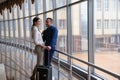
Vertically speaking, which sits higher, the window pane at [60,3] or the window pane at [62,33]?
the window pane at [60,3]

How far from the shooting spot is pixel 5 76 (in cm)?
682

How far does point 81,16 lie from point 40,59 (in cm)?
135

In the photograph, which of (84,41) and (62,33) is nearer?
(84,41)

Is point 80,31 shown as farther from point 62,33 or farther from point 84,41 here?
point 62,33

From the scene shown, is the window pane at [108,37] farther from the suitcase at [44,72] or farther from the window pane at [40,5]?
the window pane at [40,5]

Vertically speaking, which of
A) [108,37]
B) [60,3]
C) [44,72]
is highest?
[60,3]

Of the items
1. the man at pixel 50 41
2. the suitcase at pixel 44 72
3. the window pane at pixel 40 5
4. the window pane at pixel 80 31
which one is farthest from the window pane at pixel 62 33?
the suitcase at pixel 44 72

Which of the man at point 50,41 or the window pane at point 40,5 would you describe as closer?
the man at point 50,41

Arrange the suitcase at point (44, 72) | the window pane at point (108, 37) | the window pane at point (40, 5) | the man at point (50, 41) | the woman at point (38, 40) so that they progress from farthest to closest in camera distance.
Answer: the window pane at point (40, 5)
the man at point (50, 41)
the woman at point (38, 40)
the suitcase at point (44, 72)
the window pane at point (108, 37)

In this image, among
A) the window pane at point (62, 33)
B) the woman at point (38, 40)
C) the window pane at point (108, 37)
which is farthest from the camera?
the window pane at point (62, 33)

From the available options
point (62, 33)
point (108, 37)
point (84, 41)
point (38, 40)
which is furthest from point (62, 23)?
point (108, 37)

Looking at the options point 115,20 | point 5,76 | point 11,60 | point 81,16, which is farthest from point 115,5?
point 11,60

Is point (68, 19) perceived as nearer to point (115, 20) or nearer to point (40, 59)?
point (40, 59)

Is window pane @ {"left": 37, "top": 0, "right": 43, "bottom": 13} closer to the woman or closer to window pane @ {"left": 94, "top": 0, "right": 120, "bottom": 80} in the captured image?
the woman
